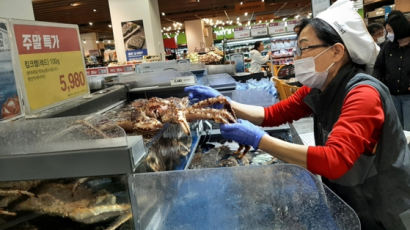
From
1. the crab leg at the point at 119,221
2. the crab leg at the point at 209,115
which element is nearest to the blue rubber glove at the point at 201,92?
the crab leg at the point at 209,115

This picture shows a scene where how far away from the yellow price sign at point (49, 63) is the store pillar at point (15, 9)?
7.65ft

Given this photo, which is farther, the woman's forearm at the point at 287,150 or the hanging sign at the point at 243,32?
the hanging sign at the point at 243,32

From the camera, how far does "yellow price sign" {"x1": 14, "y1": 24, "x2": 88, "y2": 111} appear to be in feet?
5.03

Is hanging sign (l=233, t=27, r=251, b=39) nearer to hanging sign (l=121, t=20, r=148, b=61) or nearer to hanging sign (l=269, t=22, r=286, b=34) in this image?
hanging sign (l=269, t=22, r=286, b=34)

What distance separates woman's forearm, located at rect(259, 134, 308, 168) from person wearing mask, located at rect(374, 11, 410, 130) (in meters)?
3.93

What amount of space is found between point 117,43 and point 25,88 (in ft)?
31.0

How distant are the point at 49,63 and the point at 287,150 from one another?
4.12 ft

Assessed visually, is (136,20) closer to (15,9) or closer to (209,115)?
(15,9)

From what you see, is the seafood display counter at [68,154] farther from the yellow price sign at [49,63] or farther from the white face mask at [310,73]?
the white face mask at [310,73]

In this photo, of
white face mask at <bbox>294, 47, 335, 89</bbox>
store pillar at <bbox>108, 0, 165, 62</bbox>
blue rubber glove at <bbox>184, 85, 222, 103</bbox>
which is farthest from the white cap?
store pillar at <bbox>108, 0, 165, 62</bbox>

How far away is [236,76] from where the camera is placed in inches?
278

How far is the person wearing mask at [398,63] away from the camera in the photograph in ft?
15.2

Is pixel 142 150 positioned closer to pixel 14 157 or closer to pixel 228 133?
pixel 14 157

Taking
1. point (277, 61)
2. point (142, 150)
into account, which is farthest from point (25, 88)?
point (277, 61)
